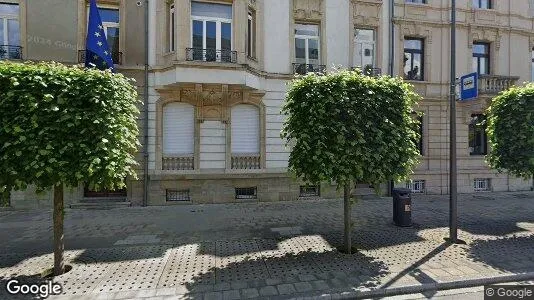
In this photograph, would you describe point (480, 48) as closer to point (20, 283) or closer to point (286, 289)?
point (286, 289)

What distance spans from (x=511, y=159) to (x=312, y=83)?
17.4ft

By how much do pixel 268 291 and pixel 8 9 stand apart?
13.0 metres

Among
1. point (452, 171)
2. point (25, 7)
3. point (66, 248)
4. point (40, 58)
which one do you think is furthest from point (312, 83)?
point (25, 7)

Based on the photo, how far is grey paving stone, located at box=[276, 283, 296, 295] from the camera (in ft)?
15.6

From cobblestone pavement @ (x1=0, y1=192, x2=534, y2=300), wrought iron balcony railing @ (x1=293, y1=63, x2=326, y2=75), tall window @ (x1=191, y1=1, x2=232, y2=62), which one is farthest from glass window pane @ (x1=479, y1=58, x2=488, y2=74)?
tall window @ (x1=191, y1=1, x2=232, y2=62)

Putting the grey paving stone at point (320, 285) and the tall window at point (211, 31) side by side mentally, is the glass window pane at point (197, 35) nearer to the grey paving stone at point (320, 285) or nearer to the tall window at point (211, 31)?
the tall window at point (211, 31)

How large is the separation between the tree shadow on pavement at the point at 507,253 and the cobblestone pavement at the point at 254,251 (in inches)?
0.8

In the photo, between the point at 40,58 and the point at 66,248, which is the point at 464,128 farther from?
the point at 40,58

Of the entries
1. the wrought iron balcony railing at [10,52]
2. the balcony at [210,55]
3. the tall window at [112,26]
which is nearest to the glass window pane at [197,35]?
the balcony at [210,55]

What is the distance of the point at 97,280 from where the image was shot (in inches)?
205

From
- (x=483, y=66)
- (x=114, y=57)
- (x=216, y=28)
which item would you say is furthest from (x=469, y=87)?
(x=114, y=57)

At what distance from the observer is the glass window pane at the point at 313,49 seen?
43.3ft

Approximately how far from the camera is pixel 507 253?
20.9ft

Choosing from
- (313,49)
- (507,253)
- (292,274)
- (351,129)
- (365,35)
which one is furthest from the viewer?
(365,35)
